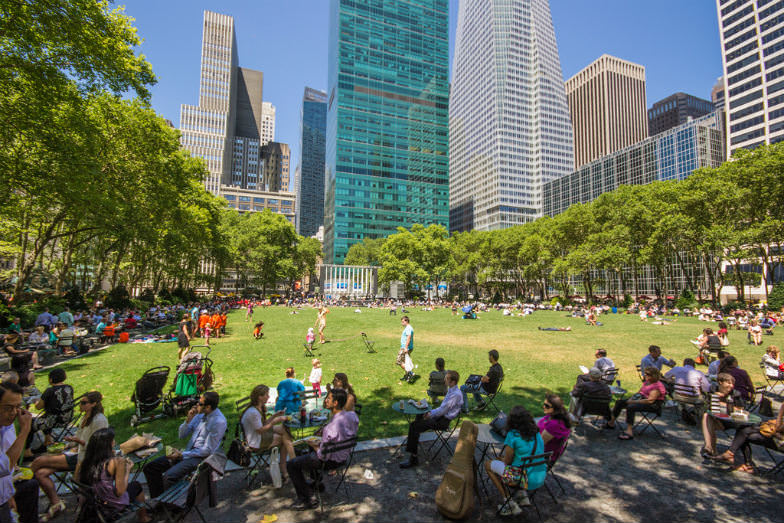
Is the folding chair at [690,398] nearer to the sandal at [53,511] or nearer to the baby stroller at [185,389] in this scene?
the baby stroller at [185,389]

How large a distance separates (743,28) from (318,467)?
Answer: 125555mm

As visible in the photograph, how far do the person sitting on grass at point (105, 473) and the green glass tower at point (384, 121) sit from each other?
94450 mm

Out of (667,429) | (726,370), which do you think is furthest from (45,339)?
(726,370)

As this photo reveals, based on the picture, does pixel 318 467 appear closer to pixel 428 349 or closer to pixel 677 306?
pixel 428 349

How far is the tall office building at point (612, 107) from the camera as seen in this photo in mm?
168125

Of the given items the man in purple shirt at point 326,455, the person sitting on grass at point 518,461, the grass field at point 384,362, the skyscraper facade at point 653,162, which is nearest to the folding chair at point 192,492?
the man in purple shirt at point 326,455

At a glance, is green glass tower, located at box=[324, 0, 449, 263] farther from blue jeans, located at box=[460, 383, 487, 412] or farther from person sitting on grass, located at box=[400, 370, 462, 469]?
person sitting on grass, located at box=[400, 370, 462, 469]

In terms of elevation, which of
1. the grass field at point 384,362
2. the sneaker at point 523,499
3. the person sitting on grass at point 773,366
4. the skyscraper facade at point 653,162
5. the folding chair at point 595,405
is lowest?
the grass field at point 384,362

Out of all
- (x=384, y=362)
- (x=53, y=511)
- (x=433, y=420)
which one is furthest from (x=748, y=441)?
(x=53, y=511)

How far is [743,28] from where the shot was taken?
263ft

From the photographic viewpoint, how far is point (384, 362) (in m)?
12.7

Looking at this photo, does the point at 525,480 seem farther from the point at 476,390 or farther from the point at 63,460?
the point at 63,460

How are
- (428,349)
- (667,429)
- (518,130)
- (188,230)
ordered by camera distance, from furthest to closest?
(518,130) → (188,230) → (428,349) → (667,429)

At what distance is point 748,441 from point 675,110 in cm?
22874
